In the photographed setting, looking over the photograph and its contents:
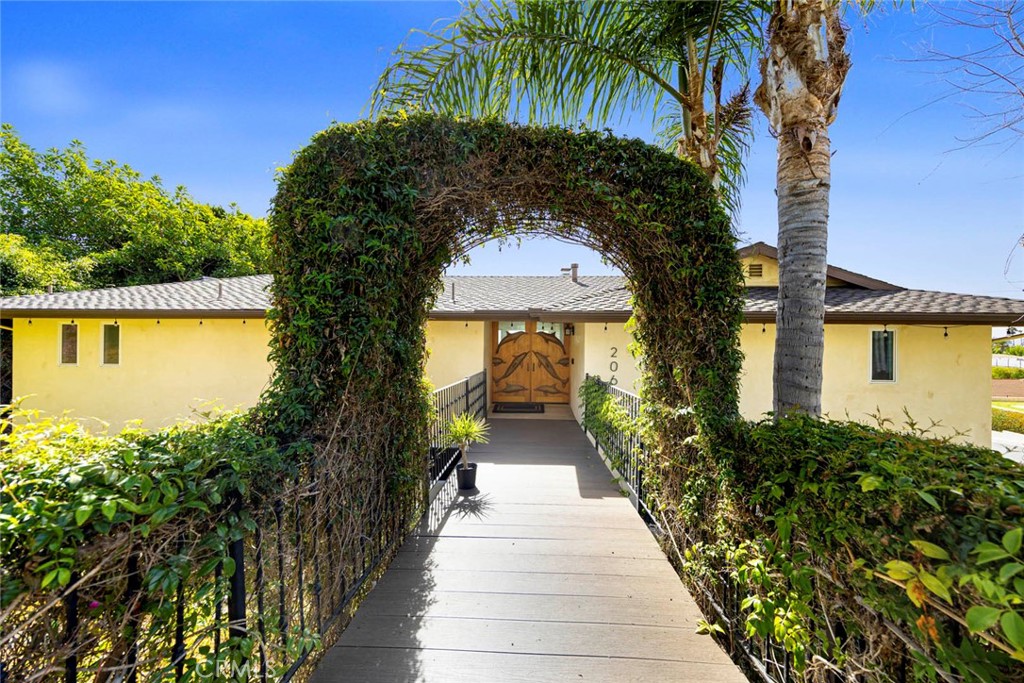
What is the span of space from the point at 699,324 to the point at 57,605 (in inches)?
129

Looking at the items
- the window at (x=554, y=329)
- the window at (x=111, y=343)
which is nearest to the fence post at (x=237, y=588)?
the window at (x=554, y=329)

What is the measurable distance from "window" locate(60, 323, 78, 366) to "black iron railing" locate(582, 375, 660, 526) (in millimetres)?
11830

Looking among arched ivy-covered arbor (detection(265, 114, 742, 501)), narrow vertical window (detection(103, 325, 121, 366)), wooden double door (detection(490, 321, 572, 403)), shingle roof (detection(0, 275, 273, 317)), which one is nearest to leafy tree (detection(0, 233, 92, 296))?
shingle roof (detection(0, 275, 273, 317))

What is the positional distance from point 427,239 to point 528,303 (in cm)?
690

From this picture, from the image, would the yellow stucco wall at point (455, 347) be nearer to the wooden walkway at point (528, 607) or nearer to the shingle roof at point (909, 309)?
the wooden walkway at point (528, 607)

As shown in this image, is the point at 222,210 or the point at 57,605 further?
the point at 222,210

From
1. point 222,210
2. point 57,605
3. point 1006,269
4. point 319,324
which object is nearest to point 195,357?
Result: point 319,324

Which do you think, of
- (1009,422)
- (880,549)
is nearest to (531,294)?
(880,549)

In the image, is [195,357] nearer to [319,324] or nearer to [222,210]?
[319,324]

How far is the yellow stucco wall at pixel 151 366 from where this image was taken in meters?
9.34

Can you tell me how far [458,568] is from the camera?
11.0 feet

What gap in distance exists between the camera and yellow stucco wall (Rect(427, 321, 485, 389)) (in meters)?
9.92

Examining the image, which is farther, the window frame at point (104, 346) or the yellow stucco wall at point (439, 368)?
the window frame at point (104, 346)

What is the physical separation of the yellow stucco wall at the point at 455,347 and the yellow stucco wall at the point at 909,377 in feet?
19.4
